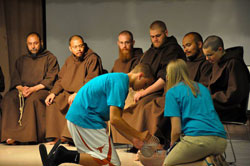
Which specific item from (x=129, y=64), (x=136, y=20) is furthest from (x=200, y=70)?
(x=136, y=20)

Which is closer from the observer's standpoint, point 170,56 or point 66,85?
point 170,56

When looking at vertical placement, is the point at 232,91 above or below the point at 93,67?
below

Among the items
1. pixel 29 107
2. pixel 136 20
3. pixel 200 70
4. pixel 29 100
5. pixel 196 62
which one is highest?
pixel 136 20

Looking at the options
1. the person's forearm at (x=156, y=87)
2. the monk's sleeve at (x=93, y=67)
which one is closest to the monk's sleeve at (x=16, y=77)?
the monk's sleeve at (x=93, y=67)

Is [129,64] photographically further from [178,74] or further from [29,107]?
[178,74]

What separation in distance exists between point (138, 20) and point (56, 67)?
81.3 inches

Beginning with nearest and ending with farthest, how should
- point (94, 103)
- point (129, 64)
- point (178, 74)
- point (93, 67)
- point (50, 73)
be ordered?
point (178, 74)
point (94, 103)
point (129, 64)
point (93, 67)
point (50, 73)

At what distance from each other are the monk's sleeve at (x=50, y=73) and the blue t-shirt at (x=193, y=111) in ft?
11.9

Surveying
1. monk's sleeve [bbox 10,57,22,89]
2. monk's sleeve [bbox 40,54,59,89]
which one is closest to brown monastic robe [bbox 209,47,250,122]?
monk's sleeve [bbox 40,54,59,89]

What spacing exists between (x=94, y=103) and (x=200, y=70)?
7.98ft

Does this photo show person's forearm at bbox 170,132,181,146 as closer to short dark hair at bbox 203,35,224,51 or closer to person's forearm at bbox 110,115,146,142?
person's forearm at bbox 110,115,146,142

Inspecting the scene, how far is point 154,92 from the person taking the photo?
5.61m

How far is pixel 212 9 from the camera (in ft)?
26.0

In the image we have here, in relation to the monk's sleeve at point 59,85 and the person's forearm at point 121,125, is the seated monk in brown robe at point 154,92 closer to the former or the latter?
the monk's sleeve at point 59,85
